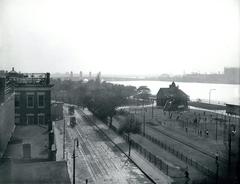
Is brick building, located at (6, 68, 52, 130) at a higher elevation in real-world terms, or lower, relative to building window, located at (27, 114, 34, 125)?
higher

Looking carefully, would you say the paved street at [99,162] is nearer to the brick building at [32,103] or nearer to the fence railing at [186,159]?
the fence railing at [186,159]

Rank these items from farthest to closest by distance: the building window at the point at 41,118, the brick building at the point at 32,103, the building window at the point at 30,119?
the building window at the point at 41,118
the building window at the point at 30,119
the brick building at the point at 32,103

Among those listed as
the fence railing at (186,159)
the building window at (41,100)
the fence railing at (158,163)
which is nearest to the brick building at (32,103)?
the building window at (41,100)

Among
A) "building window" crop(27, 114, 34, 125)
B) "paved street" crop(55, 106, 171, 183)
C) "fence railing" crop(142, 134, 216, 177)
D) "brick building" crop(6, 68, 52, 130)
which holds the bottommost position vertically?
"paved street" crop(55, 106, 171, 183)

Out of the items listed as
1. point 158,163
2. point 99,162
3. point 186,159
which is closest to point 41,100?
point 99,162

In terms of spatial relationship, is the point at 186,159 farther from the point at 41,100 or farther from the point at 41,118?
the point at 41,100

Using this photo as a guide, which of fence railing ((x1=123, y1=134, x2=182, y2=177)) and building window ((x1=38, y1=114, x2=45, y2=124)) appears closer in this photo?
fence railing ((x1=123, y1=134, x2=182, y2=177))

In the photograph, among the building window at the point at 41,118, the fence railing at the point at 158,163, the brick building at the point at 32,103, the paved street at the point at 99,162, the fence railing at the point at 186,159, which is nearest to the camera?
the paved street at the point at 99,162

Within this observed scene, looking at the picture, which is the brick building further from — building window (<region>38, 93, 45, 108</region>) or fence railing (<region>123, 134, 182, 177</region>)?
fence railing (<region>123, 134, 182, 177</region>)

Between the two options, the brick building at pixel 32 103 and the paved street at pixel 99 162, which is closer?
the paved street at pixel 99 162

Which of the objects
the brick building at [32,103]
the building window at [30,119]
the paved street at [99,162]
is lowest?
the paved street at [99,162]

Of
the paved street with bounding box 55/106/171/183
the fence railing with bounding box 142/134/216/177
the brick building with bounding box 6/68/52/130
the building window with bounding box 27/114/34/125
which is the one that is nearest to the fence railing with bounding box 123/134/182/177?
the fence railing with bounding box 142/134/216/177
